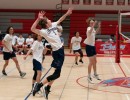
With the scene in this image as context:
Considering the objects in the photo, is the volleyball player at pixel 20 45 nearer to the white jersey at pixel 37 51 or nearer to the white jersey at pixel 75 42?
the white jersey at pixel 75 42

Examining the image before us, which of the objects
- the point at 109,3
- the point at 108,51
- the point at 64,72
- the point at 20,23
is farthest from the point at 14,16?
the point at 64,72

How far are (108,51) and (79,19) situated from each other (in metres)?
7.18

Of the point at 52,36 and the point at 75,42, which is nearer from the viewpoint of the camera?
the point at 52,36

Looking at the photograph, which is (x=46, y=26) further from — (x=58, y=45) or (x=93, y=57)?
(x=93, y=57)

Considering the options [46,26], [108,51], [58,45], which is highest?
[46,26]

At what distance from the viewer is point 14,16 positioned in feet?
89.9

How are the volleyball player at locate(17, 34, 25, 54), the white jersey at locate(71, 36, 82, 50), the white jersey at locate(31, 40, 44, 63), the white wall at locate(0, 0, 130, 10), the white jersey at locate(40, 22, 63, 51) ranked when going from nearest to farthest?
the white jersey at locate(40, 22, 63, 51) < the white jersey at locate(31, 40, 44, 63) < the white jersey at locate(71, 36, 82, 50) < the volleyball player at locate(17, 34, 25, 54) < the white wall at locate(0, 0, 130, 10)

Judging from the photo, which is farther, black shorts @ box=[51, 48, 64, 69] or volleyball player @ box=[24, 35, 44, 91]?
volleyball player @ box=[24, 35, 44, 91]

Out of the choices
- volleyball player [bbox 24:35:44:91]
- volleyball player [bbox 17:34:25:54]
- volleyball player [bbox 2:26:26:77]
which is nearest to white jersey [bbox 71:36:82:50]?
volleyball player [bbox 2:26:26:77]

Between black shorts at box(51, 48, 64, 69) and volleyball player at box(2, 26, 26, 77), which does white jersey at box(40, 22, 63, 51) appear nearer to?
black shorts at box(51, 48, 64, 69)

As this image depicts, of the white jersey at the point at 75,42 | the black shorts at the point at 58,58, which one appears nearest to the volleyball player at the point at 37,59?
the black shorts at the point at 58,58

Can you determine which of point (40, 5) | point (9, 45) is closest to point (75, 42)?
point (9, 45)

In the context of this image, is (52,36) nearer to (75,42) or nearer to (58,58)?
(58,58)

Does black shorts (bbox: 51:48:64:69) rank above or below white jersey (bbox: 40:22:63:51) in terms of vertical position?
below
